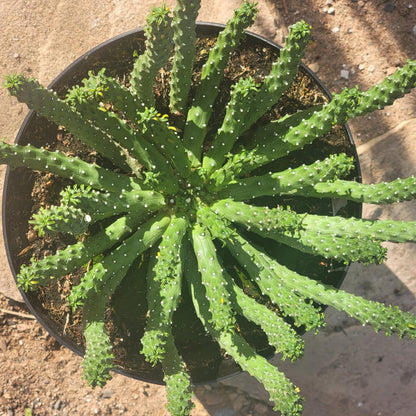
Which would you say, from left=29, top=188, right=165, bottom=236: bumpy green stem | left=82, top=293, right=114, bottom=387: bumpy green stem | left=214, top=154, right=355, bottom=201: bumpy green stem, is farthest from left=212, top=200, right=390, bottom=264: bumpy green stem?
left=82, top=293, right=114, bottom=387: bumpy green stem

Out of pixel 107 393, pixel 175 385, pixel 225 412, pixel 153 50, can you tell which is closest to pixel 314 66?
pixel 153 50

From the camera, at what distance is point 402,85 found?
84.7 inches

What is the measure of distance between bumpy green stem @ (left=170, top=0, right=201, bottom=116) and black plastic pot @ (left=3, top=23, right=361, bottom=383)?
0.63 meters

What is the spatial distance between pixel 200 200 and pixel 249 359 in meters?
Answer: 0.93

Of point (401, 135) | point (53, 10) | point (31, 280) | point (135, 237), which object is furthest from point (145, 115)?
point (401, 135)

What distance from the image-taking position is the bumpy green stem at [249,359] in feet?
7.27

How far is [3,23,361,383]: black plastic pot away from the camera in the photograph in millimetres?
2918

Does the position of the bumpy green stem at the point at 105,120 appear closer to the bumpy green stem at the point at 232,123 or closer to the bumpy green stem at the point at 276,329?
the bumpy green stem at the point at 232,123

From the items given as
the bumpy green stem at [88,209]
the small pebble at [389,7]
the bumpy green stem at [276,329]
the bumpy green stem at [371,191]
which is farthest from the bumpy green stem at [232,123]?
the small pebble at [389,7]

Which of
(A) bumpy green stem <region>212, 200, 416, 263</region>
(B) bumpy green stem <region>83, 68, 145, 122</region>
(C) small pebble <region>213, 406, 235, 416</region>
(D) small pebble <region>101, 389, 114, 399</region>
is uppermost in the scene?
(B) bumpy green stem <region>83, 68, 145, 122</region>

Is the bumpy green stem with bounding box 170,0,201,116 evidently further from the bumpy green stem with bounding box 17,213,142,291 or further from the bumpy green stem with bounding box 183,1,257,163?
the bumpy green stem with bounding box 17,213,142,291

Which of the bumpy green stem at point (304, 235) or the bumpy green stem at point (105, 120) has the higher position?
the bumpy green stem at point (105, 120)

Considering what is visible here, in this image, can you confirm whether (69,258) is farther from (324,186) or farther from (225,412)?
(225,412)

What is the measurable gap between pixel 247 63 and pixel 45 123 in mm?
1406
